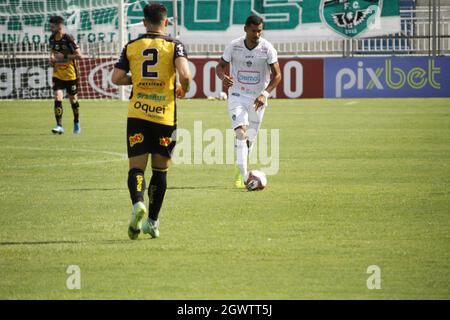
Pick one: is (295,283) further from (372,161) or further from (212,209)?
(372,161)

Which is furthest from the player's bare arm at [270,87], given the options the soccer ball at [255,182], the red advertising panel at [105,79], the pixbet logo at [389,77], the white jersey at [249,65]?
the pixbet logo at [389,77]

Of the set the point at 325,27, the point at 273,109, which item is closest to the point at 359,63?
the point at 325,27

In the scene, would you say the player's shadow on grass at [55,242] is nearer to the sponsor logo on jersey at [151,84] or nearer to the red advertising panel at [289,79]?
the sponsor logo on jersey at [151,84]

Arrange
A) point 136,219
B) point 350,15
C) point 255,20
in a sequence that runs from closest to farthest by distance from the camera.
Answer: point 136,219 < point 255,20 < point 350,15

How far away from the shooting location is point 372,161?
17.1 meters

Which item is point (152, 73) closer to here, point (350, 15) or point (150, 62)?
point (150, 62)

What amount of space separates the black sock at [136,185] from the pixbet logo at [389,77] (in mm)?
26535

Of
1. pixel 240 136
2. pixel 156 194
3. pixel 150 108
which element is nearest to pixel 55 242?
pixel 156 194

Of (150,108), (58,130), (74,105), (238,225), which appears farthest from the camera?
(74,105)

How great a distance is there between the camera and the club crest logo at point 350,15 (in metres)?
36.9

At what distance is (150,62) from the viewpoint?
32.1 ft

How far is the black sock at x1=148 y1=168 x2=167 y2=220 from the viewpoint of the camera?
32.5 feet

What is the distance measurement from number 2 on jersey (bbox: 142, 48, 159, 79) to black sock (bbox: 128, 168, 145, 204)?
3.04 ft

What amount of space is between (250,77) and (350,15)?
2328 cm
